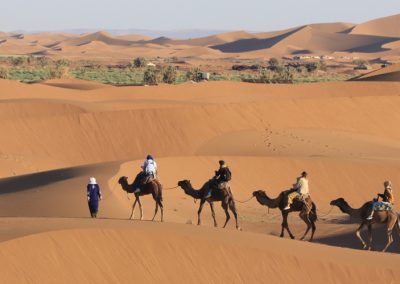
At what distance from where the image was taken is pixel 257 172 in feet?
105

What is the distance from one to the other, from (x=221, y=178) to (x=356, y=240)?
4.35 meters

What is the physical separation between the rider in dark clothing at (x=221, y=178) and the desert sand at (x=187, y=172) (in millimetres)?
1383

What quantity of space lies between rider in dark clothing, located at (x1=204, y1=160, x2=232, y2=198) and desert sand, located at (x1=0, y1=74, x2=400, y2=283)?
54.4 inches

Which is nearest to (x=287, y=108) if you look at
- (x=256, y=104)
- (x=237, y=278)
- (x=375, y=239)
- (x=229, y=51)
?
(x=256, y=104)

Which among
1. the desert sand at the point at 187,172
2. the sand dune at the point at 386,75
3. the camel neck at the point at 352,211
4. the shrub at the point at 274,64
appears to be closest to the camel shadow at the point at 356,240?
the desert sand at the point at 187,172

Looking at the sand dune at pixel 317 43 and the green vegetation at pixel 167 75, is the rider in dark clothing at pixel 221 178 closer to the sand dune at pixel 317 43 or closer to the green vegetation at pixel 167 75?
the green vegetation at pixel 167 75

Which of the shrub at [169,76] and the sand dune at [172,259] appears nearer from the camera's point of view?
the sand dune at [172,259]

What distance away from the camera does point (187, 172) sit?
3072 centimetres

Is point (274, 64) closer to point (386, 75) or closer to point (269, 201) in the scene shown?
point (386, 75)

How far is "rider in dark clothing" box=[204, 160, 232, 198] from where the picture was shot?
20609 millimetres

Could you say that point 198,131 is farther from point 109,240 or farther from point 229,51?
point 229,51

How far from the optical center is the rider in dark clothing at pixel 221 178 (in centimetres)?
2061

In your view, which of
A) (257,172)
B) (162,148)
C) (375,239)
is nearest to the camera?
(375,239)

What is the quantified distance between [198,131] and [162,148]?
246cm
